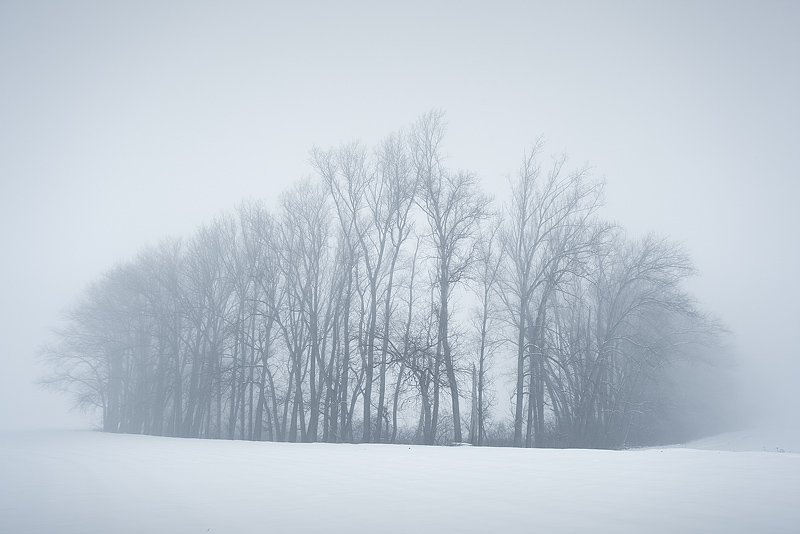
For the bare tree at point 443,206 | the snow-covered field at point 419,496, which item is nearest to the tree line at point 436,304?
the bare tree at point 443,206

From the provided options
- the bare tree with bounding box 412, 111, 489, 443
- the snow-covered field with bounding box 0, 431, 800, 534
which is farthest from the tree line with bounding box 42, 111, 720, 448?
the snow-covered field with bounding box 0, 431, 800, 534

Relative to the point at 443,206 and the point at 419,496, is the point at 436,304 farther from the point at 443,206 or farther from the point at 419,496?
the point at 419,496

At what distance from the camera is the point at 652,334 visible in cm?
2933

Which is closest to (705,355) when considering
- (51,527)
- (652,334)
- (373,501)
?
(652,334)

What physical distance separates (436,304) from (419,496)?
17860 millimetres

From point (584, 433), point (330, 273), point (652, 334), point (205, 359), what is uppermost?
point (330, 273)

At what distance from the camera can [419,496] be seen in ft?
20.7

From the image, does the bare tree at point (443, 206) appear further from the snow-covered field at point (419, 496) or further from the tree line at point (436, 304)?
the snow-covered field at point (419, 496)

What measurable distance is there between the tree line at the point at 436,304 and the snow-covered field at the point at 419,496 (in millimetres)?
13524

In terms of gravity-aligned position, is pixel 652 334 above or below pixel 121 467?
above

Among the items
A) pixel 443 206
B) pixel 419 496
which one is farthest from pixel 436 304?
pixel 419 496

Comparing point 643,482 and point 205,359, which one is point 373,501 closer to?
point 643,482

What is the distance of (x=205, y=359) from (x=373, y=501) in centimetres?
2559

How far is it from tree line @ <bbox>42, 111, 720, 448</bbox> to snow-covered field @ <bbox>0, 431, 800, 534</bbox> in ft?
44.4
